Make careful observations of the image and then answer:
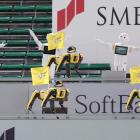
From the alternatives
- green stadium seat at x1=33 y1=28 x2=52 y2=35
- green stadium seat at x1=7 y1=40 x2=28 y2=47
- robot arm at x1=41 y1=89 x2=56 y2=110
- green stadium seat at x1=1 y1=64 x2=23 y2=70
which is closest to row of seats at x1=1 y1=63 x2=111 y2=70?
green stadium seat at x1=1 y1=64 x2=23 y2=70

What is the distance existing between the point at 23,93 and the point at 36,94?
44cm

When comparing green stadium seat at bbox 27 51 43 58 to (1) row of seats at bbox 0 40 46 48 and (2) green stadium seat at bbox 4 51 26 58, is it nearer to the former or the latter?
(2) green stadium seat at bbox 4 51 26 58

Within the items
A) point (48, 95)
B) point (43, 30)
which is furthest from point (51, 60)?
point (43, 30)

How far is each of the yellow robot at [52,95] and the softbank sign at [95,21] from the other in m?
2.63

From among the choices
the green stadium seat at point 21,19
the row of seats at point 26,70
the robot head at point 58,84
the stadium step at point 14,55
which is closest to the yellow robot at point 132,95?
the robot head at point 58,84

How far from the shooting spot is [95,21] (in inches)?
508

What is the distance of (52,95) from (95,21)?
10.4ft

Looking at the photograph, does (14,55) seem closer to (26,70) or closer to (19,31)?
(26,70)

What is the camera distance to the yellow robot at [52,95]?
32.9 ft

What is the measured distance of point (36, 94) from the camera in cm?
1023

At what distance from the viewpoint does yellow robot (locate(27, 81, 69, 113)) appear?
1002 centimetres

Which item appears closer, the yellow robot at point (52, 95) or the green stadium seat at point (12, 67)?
the yellow robot at point (52, 95)

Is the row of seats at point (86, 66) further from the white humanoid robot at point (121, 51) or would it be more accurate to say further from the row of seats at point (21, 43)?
the white humanoid robot at point (121, 51)
